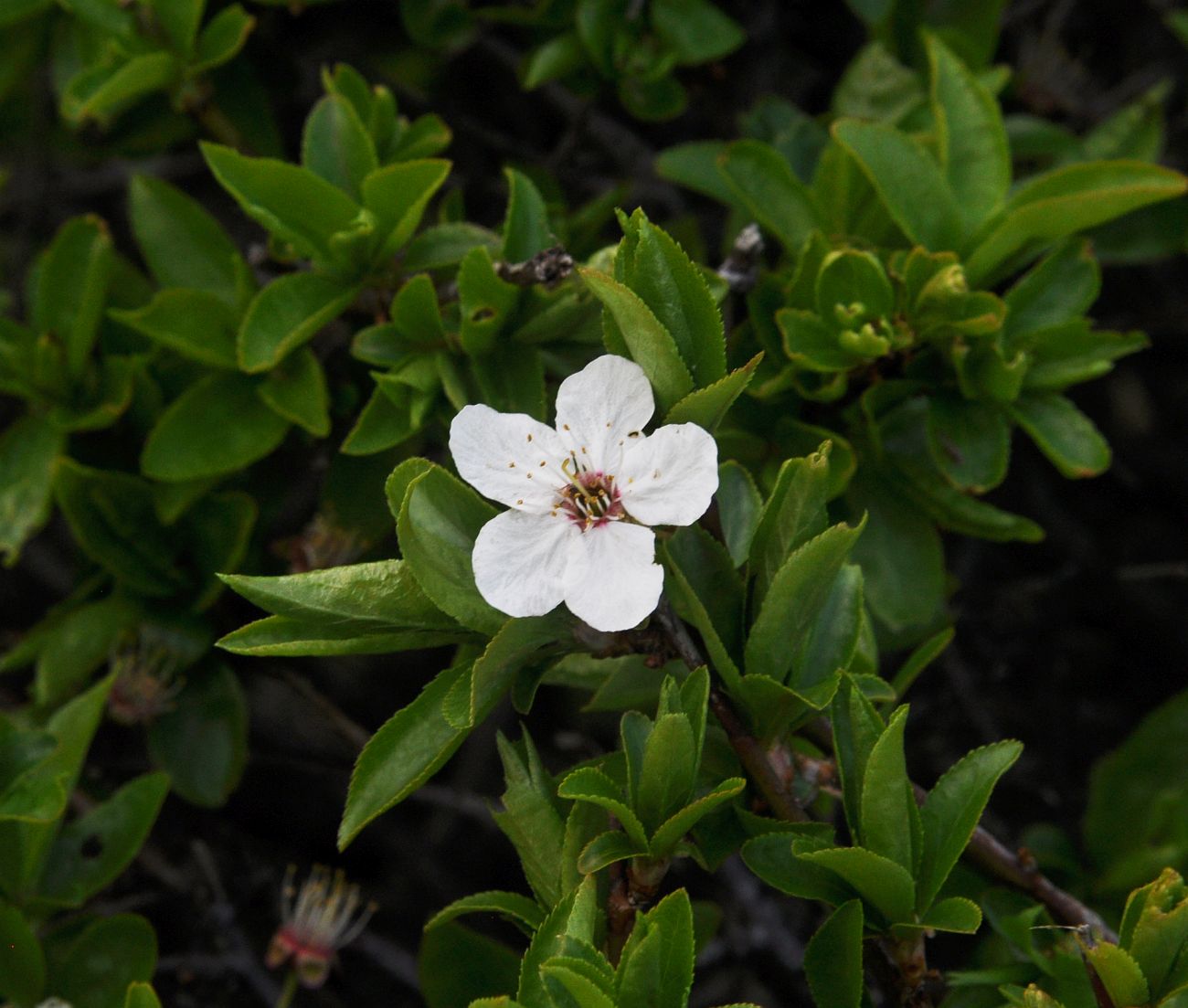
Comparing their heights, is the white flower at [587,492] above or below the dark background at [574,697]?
above

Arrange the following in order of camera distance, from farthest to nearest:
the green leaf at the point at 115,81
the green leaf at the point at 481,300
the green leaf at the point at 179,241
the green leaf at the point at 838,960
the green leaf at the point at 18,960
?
the green leaf at the point at 179,241
the green leaf at the point at 115,81
the green leaf at the point at 18,960
the green leaf at the point at 481,300
the green leaf at the point at 838,960

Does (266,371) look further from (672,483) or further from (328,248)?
(672,483)

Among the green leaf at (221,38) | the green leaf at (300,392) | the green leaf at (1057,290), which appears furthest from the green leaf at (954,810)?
the green leaf at (221,38)

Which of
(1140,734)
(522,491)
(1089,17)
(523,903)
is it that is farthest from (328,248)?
(1089,17)

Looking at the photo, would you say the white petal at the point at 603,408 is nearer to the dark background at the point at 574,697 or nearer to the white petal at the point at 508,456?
the white petal at the point at 508,456

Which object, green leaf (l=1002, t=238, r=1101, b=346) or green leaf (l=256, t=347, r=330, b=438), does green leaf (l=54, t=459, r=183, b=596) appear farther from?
green leaf (l=1002, t=238, r=1101, b=346)

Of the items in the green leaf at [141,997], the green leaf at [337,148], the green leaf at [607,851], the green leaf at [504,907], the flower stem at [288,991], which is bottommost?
the flower stem at [288,991]

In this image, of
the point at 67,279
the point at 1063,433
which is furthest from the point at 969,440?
the point at 67,279
